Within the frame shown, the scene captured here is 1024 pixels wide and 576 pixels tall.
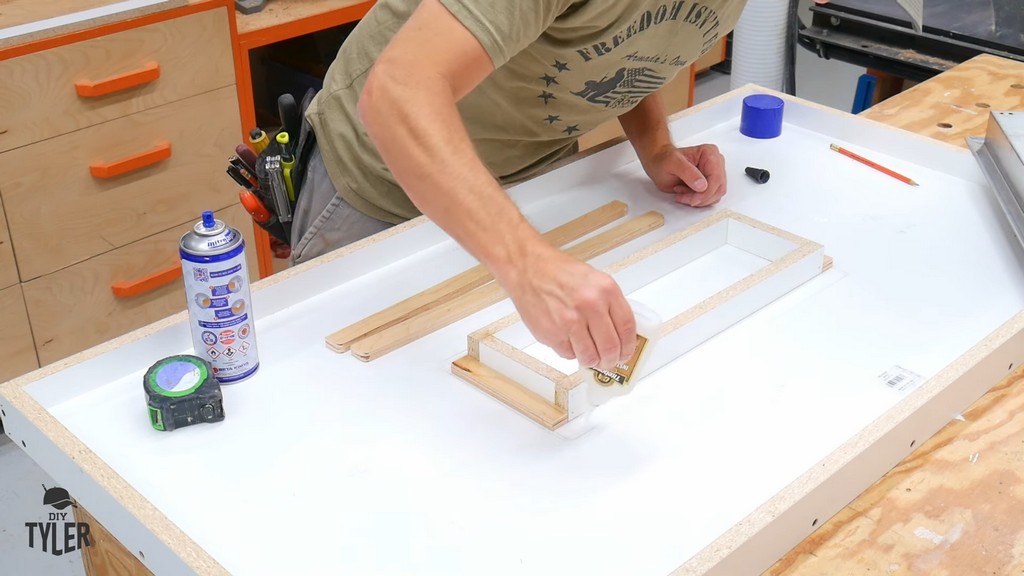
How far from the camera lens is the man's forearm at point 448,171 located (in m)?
1.05

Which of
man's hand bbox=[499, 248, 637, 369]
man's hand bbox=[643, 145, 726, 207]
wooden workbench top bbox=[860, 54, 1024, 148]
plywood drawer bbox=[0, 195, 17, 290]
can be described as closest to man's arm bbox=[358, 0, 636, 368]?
man's hand bbox=[499, 248, 637, 369]

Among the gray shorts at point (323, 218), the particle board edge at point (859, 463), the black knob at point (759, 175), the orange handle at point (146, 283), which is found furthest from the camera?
the orange handle at point (146, 283)

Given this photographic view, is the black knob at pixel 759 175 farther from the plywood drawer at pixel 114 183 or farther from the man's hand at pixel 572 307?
the plywood drawer at pixel 114 183

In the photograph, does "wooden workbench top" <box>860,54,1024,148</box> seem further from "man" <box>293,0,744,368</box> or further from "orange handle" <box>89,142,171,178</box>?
"orange handle" <box>89,142,171,178</box>

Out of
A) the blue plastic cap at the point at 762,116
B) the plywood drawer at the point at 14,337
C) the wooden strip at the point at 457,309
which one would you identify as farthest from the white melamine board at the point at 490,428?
the plywood drawer at the point at 14,337

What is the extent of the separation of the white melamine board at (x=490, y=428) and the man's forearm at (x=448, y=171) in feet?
0.73

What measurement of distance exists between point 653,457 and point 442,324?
1.20 feet

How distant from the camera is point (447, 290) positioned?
1398 millimetres

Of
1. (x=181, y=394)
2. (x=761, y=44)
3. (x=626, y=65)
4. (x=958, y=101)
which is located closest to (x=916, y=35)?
(x=958, y=101)

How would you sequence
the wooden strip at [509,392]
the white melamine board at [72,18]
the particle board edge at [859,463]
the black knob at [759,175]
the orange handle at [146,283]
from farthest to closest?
the orange handle at [146,283]
the white melamine board at [72,18]
the black knob at [759,175]
the wooden strip at [509,392]
the particle board edge at [859,463]

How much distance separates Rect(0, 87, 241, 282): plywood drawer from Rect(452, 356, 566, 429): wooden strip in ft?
4.69

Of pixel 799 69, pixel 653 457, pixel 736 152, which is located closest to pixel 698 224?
pixel 736 152

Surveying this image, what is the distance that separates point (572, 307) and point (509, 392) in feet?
0.69

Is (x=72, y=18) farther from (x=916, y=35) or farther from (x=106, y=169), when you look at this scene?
(x=916, y=35)
